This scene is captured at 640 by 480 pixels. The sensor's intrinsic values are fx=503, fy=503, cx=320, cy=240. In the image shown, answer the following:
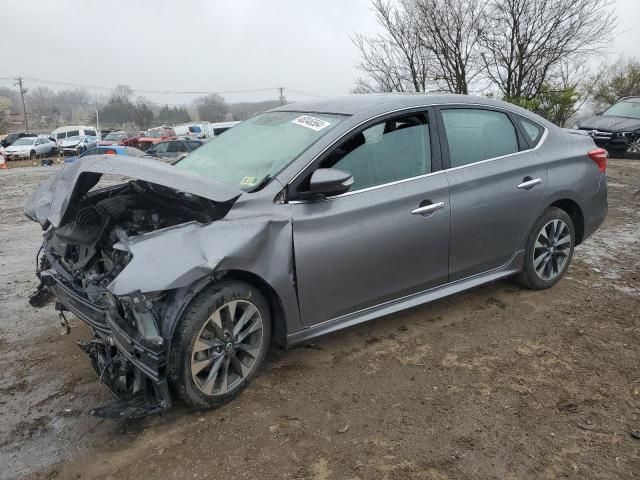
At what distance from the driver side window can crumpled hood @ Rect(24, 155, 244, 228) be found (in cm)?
73

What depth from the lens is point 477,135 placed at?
381 cm

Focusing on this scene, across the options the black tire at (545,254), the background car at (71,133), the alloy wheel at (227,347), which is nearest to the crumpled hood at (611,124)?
the black tire at (545,254)

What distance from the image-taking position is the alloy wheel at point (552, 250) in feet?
13.7

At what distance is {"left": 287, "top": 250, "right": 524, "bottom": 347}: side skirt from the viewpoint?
3.09 m

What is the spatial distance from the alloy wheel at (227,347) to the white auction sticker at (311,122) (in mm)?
1265

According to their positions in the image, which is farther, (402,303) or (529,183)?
(529,183)

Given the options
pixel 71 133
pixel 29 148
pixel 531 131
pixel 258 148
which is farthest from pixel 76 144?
pixel 531 131

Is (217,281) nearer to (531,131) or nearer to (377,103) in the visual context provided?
(377,103)

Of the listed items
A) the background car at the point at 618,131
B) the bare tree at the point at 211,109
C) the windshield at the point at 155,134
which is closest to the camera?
the background car at the point at 618,131

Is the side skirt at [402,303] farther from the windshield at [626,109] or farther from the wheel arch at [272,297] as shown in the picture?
the windshield at [626,109]

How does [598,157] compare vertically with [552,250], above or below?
above

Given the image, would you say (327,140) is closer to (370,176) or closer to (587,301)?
(370,176)

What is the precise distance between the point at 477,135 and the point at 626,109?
14.0 meters

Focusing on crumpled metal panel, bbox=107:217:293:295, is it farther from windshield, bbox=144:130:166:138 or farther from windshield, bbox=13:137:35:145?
windshield, bbox=144:130:166:138
